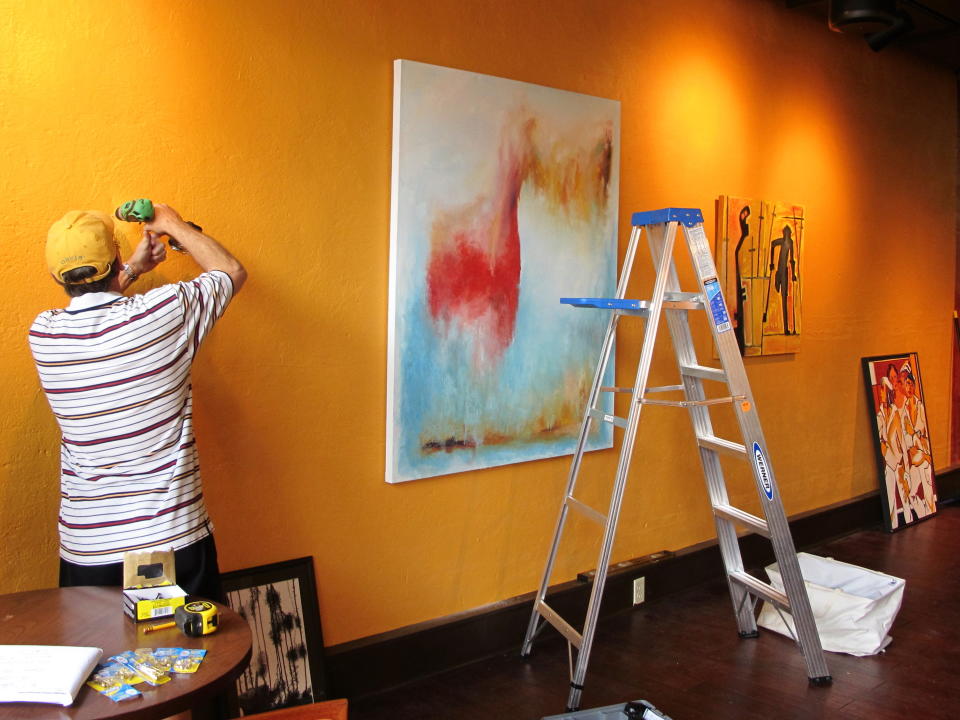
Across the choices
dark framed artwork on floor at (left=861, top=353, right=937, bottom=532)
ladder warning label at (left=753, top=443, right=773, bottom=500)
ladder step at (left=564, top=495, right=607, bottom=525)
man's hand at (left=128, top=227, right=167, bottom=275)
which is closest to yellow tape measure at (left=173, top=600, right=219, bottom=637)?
man's hand at (left=128, top=227, right=167, bottom=275)

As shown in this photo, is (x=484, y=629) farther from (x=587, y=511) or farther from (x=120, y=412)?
(x=120, y=412)

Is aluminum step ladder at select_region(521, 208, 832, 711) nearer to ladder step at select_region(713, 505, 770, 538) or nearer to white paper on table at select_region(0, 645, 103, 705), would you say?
ladder step at select_region(713, 505, 770, 538)

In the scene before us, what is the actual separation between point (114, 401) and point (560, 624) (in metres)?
1.92

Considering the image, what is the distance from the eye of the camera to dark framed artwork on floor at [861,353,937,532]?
5652mm

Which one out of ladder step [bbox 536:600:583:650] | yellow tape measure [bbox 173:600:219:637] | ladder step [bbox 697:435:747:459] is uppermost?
ladder step [bbox 697:435:747:459]

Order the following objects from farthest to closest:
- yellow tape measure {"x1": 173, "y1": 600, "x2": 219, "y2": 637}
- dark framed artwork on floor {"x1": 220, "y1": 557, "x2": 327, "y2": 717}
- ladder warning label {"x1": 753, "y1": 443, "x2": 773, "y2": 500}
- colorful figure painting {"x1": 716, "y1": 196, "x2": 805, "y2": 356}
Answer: colorful figure painting {"x1": 716, "y1": 196, "x2": 805, "y2": 356}
ladder warning label {"x1": 753, "y1": 443, "x2": 773, "y2": 500}
dark framed artwork on floor {"x1": 220, "y1": 557, "x2": 327, "y2": 717}
yellow tape measure {"x1": 173, "y1": 600, "x2": 219, "y2": 637}

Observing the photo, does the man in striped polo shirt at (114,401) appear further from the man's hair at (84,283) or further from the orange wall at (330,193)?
the orange wall at (330,193)

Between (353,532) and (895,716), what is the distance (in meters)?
2.05

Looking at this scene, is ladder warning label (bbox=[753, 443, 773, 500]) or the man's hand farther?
ladder warning label (bbox=[753, 443, 773, 500])

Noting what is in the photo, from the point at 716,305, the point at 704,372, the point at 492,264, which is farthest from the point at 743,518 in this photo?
the point at 492,264

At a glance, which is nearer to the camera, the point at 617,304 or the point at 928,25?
the point at 617,304

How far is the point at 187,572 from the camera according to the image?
86.4 inches

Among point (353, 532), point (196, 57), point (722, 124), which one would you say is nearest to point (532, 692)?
point (353, 532)

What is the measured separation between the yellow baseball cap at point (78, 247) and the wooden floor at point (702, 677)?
180 centimetres
